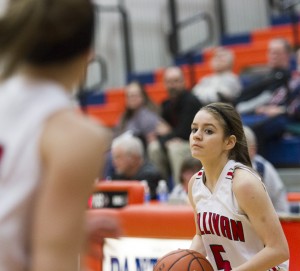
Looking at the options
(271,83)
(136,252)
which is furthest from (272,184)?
(271,83)

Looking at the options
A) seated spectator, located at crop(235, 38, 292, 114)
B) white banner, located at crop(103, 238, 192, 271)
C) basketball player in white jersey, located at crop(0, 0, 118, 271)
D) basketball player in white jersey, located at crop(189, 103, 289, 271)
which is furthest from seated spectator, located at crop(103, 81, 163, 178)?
basketball player in white jersey, located at crop(0, 0, 118, 271)

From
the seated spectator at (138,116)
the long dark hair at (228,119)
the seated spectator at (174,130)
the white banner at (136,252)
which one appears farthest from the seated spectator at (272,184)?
the seated spectator at (138,116)

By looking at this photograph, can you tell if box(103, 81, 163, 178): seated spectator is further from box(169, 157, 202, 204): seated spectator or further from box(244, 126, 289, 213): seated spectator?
box(244, 126, 289, 213): seated spectator

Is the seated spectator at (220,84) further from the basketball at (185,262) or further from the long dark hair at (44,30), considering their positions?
the long dark hair at (44,30)

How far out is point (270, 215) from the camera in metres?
4.19

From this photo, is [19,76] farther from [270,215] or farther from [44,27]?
[270,215]

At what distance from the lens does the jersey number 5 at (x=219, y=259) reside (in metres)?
4.40

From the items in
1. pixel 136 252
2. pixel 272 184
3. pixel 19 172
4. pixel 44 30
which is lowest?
pixel 19 172

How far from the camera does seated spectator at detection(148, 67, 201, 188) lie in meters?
9.35

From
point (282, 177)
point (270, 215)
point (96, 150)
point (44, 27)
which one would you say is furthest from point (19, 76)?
point (282, 177)

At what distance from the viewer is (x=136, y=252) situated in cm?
598

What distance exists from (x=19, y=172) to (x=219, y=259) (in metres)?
2.65

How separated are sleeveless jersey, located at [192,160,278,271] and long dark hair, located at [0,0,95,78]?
8.20 feet

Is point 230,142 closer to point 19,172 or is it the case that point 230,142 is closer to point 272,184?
point 272,184
